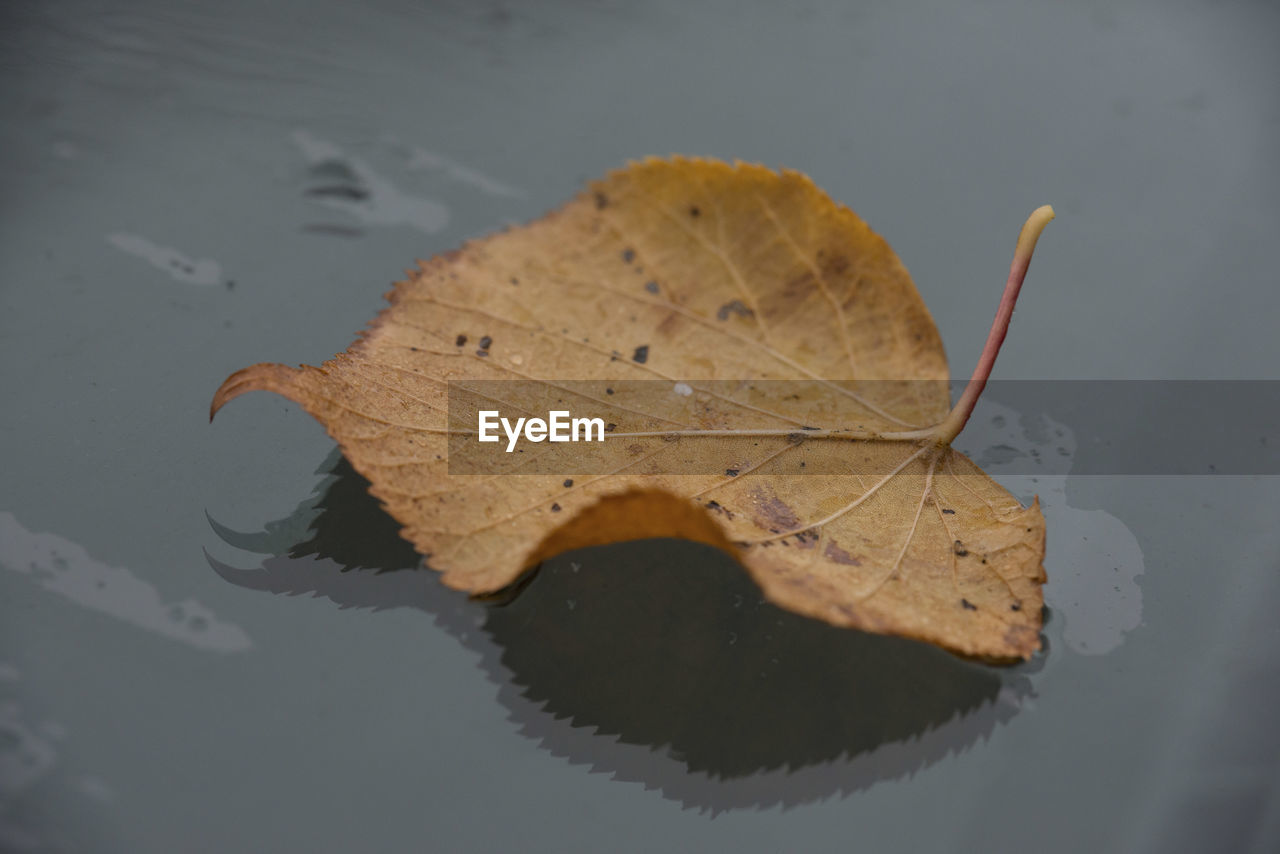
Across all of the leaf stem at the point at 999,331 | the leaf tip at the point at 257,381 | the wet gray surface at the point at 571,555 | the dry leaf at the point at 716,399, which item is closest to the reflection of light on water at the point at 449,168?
the wet gray surface at the point at 571,555

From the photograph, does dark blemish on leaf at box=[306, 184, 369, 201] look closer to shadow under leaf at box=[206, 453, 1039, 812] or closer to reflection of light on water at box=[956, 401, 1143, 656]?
shadow under leaf at box=[206, 453, 1039, 812]

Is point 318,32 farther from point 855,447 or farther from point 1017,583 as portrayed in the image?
point 1017,583

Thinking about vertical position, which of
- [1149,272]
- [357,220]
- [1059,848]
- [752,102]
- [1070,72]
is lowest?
[1059,848]

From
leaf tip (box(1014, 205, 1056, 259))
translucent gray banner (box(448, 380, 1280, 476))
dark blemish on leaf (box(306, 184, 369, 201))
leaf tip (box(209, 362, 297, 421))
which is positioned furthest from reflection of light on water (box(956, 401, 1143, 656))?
dark blemish on leaf (box(306, 184, 369, 201))

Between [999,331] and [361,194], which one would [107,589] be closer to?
[361,194]

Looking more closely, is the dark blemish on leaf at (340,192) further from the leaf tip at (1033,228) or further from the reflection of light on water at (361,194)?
the leaf tip at (1033,228)

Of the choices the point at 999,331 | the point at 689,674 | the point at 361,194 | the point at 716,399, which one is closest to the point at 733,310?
the point at 716,399

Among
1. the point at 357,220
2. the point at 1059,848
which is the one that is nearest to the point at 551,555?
the point at 1059,848
